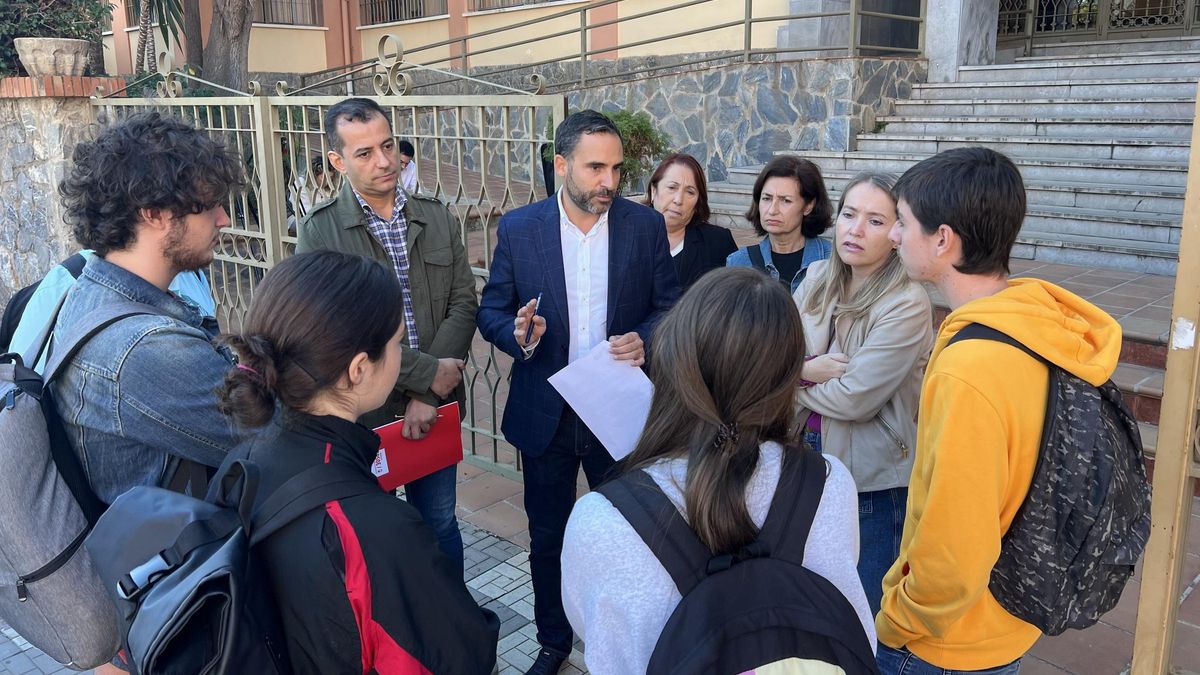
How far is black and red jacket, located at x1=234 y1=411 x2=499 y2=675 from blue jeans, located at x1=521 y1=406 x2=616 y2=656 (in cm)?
138

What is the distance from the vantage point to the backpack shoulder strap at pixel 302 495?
1391 mm

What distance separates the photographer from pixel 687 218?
3.75 m

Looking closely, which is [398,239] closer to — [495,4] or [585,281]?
[585,281]

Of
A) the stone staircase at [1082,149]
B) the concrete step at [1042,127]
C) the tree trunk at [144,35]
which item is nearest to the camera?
the stone staircase at [1082,149]

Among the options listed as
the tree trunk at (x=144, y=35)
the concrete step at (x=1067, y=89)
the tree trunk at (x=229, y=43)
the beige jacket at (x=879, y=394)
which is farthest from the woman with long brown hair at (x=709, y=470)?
the tree trunk at (x=144, y=35)

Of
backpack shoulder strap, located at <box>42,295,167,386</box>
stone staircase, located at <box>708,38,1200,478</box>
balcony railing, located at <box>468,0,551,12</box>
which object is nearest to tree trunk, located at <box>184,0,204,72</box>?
balcony railing, located at <box>468,0,551,12</box>

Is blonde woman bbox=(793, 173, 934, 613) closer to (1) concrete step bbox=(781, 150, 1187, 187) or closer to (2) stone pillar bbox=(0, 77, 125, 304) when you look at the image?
(1) concrete step bbox=(781, 150, 1187, 187)

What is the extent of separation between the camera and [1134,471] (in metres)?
1.71

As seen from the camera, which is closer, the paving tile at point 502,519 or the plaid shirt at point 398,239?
the plaid shirt at point 398,239

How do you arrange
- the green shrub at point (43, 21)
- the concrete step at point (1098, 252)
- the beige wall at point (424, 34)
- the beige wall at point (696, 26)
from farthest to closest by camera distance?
the beige wall at point (424, 34)
the beige wall at point (696, 26)
the green shrub at point (43, 21)
the concrete step at point (1098, 252)

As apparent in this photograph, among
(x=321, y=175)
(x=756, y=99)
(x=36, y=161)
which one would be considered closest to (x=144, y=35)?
(x=36, y=161)

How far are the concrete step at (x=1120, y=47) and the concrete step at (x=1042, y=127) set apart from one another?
197 centimetres

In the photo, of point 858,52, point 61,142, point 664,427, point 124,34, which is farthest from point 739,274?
point 124,34

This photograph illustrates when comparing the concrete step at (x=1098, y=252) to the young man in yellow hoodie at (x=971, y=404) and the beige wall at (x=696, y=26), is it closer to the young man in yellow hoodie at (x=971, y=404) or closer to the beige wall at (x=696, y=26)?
the beige wall at (x=696, y=26)
